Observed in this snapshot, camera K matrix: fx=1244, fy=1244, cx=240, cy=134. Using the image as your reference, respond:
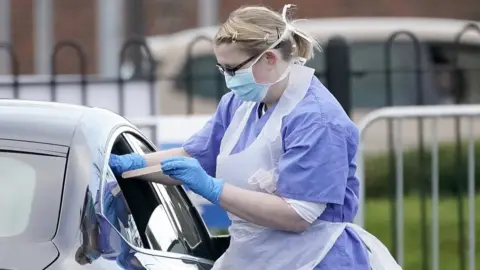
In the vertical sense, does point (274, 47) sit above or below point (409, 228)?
above

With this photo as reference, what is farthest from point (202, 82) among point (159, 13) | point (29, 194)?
point (159, 13)

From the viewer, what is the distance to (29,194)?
3.00m

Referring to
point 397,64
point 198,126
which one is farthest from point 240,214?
point 397,64

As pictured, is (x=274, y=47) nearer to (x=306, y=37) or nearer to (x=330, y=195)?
(x=306, y=37)

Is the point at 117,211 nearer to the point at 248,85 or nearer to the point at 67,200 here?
the point at 67,200

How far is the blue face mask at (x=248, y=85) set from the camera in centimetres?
356

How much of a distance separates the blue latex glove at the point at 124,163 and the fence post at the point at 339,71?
3524 millimetres

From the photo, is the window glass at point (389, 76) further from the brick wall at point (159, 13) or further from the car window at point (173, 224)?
the brick wall at point (159, 13)

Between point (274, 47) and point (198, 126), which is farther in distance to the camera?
point (198, 126)

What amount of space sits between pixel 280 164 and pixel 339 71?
3819mm

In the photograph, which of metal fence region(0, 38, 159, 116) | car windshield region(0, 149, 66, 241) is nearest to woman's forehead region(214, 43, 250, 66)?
car windshield region(0, 149, 66, 241)

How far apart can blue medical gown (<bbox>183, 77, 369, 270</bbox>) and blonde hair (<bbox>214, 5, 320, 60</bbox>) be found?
0.41ft

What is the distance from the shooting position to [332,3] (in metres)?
18.3

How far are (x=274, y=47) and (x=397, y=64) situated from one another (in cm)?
735
